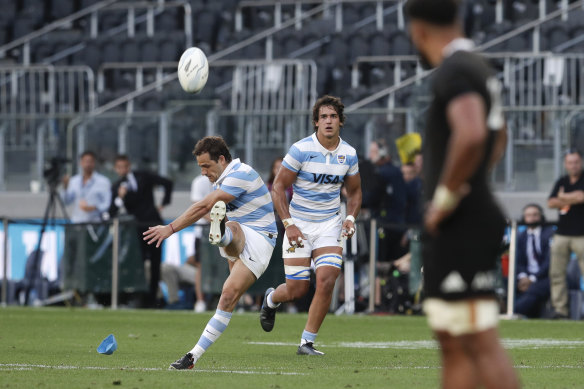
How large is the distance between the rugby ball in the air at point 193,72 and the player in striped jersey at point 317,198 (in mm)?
1303

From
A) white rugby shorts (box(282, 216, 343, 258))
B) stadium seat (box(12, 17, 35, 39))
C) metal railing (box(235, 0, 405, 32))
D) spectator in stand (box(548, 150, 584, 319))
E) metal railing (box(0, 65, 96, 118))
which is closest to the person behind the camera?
white rugby shorts (box(282, 216, 343, 258))

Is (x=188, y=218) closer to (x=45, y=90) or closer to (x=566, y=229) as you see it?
(x=566, y=229)

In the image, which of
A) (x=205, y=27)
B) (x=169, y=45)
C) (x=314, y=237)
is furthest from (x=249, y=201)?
(x=205, y=27)

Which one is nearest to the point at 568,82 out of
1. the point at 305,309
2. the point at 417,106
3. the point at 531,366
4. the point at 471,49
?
the point at 417,106

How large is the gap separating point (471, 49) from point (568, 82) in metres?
16.8

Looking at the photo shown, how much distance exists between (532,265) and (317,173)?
23.5 feet

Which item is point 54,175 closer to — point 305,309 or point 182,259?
point 182,259

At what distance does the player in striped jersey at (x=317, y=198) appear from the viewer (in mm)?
11086

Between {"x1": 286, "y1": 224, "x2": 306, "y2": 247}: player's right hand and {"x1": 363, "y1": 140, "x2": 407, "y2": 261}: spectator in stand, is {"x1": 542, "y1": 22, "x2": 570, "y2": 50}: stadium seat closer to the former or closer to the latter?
{"x1": 363, "y1": 140, "x2": 407, "y2": 261}: spectator in stand

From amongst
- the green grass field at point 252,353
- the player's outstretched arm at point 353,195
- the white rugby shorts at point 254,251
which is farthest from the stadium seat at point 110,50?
the white rugby shorts at point 254,251

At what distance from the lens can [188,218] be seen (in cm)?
924

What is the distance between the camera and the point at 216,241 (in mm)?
9500

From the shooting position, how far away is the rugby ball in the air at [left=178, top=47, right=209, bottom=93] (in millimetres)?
11930

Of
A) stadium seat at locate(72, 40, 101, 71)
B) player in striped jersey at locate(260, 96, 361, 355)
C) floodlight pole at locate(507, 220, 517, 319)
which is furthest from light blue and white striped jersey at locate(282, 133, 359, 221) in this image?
stadium seat at locate(72, 40, 101, 71)
